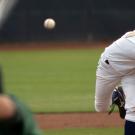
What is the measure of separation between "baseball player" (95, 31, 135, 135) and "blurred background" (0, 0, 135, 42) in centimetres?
2251

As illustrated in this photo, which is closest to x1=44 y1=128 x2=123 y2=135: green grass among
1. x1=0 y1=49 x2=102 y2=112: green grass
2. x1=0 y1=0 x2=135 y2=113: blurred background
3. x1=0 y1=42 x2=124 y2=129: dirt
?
x1=0 y1=42 x2=124 y2=129: dirt

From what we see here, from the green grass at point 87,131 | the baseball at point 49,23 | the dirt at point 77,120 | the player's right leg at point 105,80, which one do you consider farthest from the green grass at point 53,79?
the player's right leg at point 105,80

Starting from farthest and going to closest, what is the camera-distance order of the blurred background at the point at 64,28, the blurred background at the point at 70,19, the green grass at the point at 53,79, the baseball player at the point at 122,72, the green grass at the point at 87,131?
the blurred background at the point at 70,19 → the blurred background at the point at 64,28 → the green grass at the point at 53,79 → the green grass at the point at 87,131 → the baseball player at the point at 122,72

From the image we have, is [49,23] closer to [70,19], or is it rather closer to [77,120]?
[77,120]

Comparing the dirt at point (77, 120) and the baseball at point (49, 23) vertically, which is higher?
the baseball at point (49, 23)

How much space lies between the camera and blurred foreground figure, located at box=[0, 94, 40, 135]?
1.39m

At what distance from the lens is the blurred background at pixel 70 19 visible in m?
26.0

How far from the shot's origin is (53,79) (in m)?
14.4

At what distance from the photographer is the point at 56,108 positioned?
1000 cm

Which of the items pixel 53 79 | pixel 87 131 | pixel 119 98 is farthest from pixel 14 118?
pixel 53 79

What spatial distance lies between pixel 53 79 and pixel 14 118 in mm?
12971

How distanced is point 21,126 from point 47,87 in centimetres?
1144

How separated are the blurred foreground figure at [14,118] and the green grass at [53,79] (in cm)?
684

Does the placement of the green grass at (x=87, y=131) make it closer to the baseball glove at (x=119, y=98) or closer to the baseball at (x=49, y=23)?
the baseball glove at (x=119, y=98)
